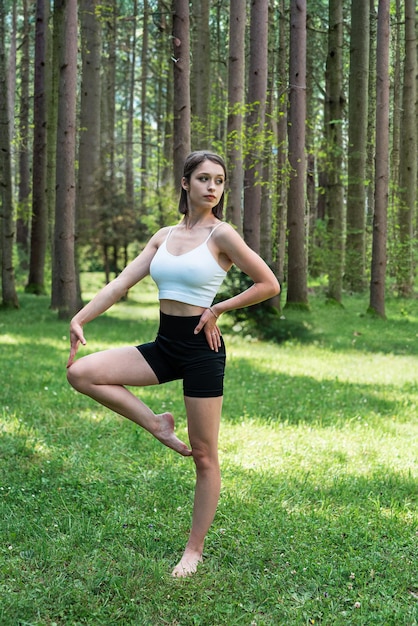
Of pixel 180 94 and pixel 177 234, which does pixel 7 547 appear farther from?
pixel 180 94

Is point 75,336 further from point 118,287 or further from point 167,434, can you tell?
point 167,434

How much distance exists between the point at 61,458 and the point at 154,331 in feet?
26.8

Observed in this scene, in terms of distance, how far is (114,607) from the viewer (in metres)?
3.61

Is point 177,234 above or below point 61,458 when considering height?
above

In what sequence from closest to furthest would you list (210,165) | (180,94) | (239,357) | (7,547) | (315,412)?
(210,165) → (7,547) → (315,412) → (239,357) → (180,94)

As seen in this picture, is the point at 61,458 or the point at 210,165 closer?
the point at 210,165

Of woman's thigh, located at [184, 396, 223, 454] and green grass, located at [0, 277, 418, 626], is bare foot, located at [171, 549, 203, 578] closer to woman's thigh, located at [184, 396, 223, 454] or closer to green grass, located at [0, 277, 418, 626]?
green grass, located at [0, 277, 418, 626]

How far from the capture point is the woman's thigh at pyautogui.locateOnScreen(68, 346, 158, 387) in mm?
3881

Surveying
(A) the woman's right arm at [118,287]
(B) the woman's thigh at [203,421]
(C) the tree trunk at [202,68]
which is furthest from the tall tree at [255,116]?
(B) the woman's thigh at [203,421]

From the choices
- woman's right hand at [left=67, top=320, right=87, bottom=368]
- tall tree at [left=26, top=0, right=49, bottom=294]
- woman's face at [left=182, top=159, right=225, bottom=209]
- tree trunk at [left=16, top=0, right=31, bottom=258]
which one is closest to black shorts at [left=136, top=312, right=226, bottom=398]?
woman's right hand at [left=67, top=320, right=87, bottom=368]

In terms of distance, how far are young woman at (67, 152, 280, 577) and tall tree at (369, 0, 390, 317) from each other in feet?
43.5

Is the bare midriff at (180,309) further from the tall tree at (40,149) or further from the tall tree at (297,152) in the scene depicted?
the tall tree at (40,149)

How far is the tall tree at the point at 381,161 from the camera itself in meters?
16.1

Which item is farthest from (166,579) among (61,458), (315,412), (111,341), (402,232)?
(402,232)
